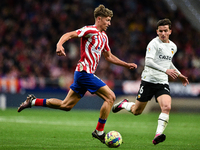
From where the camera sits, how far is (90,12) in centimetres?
2159

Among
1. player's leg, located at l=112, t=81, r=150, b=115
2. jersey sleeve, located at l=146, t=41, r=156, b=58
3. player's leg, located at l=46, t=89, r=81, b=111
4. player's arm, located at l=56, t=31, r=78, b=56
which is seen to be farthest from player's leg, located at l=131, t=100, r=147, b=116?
player's arm, located at l=56, t=31, r=78, b=56

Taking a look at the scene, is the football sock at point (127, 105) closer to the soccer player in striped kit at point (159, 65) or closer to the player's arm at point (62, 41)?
the soccer player in striped kit at point (159, 65)

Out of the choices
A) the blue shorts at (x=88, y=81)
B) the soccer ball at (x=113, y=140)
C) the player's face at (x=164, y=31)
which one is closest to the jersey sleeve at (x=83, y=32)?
the blue shorts at (x=88, y=81)

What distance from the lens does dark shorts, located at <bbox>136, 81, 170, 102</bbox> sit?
7008 mm

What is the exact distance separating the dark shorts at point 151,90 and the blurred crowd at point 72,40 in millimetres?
9836

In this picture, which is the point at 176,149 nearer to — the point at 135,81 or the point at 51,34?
the point at 135,81

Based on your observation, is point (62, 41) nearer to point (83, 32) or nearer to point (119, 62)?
point (83, 32)

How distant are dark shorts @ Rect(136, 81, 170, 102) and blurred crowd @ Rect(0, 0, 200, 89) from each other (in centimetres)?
984

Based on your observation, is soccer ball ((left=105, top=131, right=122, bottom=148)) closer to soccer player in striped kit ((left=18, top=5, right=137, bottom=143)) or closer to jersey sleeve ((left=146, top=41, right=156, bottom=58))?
soccer player in striped kit ((left=18, top=5, right=137, bottom=143))

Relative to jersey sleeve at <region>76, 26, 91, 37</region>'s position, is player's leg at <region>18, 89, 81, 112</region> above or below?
below

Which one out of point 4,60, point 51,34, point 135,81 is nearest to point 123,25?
point 51,34

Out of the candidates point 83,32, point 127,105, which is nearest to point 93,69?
point 83,32

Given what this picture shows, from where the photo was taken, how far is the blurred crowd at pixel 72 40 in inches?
720

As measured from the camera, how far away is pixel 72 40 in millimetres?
20125
